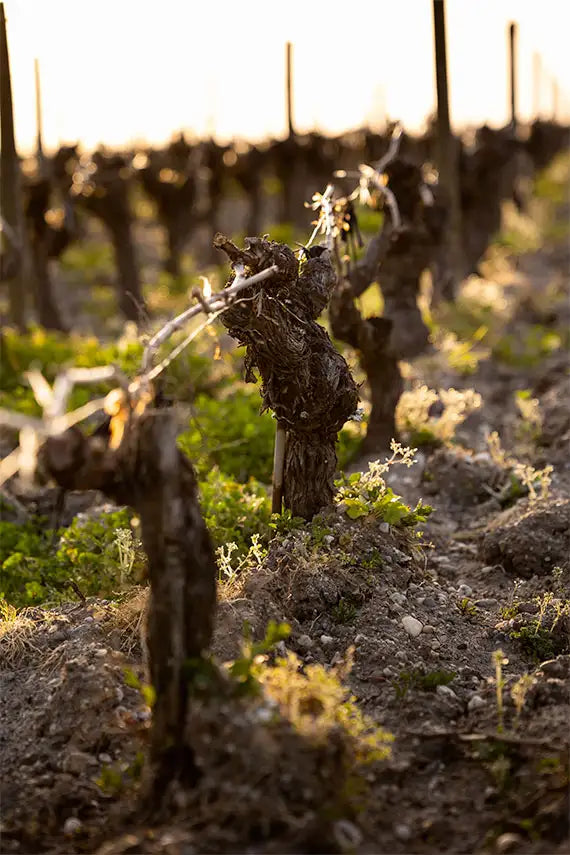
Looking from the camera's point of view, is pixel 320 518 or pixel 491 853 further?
pixel 320 518

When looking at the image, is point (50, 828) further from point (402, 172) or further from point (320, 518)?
point (402, 172)

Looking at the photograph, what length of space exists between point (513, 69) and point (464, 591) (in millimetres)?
17292

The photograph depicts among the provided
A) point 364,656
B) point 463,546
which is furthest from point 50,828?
point 463,546

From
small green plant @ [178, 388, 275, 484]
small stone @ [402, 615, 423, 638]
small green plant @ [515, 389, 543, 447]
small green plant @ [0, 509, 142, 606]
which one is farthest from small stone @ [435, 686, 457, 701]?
small green plant @ [515, 389, 543, 447]

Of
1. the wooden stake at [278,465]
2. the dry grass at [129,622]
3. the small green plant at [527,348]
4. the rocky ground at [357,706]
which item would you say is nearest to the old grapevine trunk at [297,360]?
the wooden stake at [278,465]

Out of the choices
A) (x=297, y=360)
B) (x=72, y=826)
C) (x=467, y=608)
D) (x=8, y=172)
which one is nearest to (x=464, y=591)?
(x=467, y=608)

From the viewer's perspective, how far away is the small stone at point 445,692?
4.34 metres

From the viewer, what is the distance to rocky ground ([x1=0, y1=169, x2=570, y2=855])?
3.40 metres

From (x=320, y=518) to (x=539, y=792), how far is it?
2076mm

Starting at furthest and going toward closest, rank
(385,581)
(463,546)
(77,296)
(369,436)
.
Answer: (77,296) < (369,436) < (463,546) < (385,581)

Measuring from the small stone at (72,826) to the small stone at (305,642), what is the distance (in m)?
1.38

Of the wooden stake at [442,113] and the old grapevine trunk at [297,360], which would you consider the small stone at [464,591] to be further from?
the wooden stake at [442,113]

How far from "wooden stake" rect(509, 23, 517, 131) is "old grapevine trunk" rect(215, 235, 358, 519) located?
16002 mm

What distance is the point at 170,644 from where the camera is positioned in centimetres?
365
